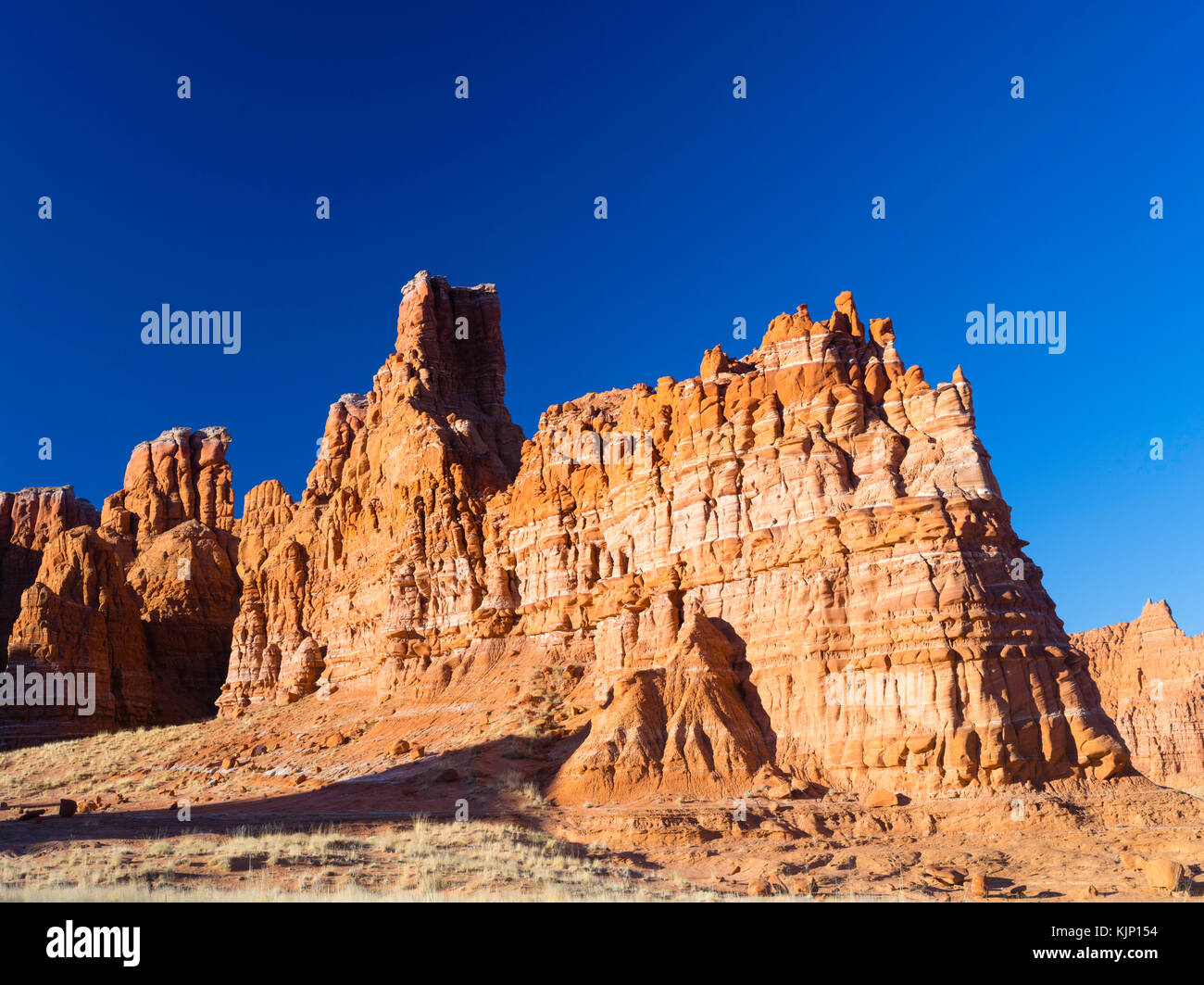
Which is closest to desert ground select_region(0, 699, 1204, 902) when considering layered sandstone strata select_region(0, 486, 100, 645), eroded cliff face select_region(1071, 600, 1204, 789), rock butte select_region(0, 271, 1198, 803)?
rock butte select_region(0, 271, 1198, 803)

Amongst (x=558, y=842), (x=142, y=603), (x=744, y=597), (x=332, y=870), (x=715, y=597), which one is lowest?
(x=558, y=842)

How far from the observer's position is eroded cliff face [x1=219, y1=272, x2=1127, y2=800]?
31.4 metres

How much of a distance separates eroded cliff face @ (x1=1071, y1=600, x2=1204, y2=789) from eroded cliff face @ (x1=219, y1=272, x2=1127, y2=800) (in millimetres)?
50209

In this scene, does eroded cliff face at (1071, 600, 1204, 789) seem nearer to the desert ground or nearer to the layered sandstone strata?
the desert ground

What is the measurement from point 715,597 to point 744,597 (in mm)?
1581

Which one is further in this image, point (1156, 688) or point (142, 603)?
point (142, 603)

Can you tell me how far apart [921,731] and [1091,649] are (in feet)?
204

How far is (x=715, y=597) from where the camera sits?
131ft

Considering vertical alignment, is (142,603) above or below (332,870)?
above

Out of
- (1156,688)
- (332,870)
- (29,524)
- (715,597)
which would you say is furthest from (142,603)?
(1156,688)

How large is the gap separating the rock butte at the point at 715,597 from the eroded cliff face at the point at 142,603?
1.47 meters

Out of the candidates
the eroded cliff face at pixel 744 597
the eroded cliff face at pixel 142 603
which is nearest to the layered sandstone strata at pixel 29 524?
the eroded cliff face at pixel 142 603

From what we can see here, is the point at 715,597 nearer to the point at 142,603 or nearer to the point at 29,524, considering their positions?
the point at 142,603

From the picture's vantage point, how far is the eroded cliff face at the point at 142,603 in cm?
7375
